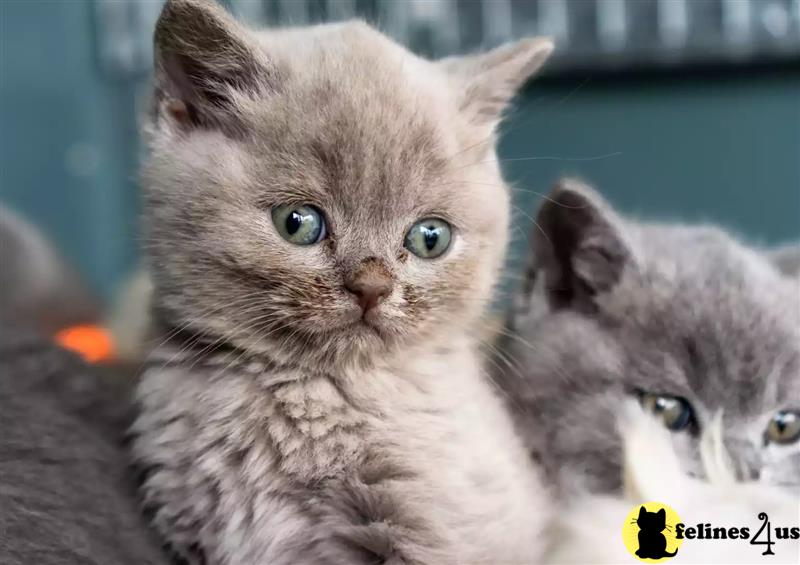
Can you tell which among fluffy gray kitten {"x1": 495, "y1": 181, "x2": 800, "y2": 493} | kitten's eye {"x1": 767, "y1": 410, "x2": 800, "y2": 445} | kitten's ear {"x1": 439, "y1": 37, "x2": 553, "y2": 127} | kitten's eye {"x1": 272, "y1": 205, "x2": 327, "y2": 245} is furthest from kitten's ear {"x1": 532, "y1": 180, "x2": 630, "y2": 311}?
kitten's eye {"x1": 272, "y1": 205, "x2": 327, "y2": 245}

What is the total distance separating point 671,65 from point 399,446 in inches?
63.9

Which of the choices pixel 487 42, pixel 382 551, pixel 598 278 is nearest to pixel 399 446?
pixel 382 551

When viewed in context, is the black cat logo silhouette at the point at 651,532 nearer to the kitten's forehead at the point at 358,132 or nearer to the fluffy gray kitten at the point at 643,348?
the fluffy gray kitten at the point at 643,348

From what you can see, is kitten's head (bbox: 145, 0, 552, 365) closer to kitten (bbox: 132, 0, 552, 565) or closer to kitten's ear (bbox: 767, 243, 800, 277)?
kitten (bbox: 132, 0, 552, 565)

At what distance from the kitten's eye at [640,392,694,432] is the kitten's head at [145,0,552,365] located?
0.85 feet

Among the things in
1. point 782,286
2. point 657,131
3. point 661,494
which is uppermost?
point 657,131

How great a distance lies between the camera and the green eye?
2.56ft

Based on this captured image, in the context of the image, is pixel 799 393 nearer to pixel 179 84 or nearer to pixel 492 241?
pixel 492 241

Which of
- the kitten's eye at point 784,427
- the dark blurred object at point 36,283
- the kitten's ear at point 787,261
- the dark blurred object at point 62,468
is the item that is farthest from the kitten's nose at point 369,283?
the dark blurred object at point 36,283

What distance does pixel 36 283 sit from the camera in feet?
Answer: 4.95

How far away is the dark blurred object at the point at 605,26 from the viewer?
6.30 feet

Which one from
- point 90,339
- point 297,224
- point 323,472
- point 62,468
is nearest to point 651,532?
point 323,472

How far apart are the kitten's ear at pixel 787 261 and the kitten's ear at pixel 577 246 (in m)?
0.29

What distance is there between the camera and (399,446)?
75 cm
